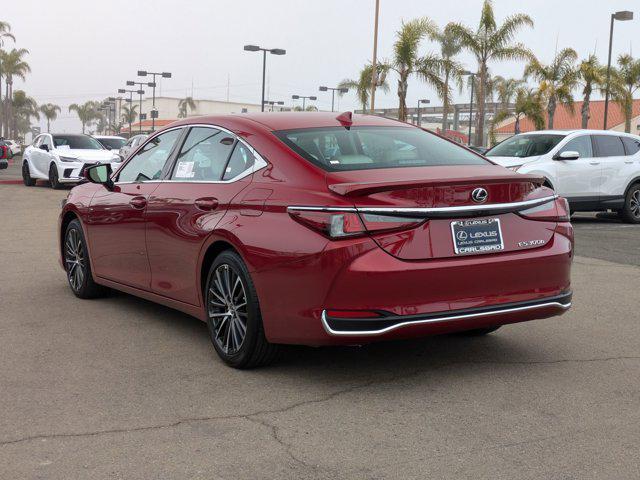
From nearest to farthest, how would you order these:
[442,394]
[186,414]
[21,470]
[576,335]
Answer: [21,470] → [186,414] → [442,394] → [576,335]

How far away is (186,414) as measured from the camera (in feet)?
14.2

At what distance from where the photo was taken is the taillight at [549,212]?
496 cm

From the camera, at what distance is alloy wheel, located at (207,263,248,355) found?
5.10m

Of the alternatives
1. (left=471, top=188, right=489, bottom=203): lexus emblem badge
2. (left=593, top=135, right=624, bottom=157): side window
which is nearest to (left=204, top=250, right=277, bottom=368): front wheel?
(left=471, top=188, right=489, bottom=203): lexus emblem badge

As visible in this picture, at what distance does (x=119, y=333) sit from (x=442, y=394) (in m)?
2.58

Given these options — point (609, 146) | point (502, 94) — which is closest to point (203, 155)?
point (609, 146)

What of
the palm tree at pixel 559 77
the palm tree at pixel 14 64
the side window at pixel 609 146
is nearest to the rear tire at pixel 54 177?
the side window at pixel 609 146

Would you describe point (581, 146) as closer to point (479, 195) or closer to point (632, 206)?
point (632, 206)

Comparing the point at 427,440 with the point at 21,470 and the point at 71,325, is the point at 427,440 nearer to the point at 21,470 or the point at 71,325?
the point at 21,470

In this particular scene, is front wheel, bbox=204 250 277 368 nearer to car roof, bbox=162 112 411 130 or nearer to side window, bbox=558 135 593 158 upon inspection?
car roof, bbox=162 112 411 130

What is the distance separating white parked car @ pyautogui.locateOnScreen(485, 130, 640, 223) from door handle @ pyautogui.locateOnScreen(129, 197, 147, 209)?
10.1 m

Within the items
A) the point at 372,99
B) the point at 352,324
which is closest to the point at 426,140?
the point at 352,324

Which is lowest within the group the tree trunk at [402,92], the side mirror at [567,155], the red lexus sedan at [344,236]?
the red lexus sedan at [344,236]

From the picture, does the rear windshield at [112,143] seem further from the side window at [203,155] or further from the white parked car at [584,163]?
the side window at [203,155]
